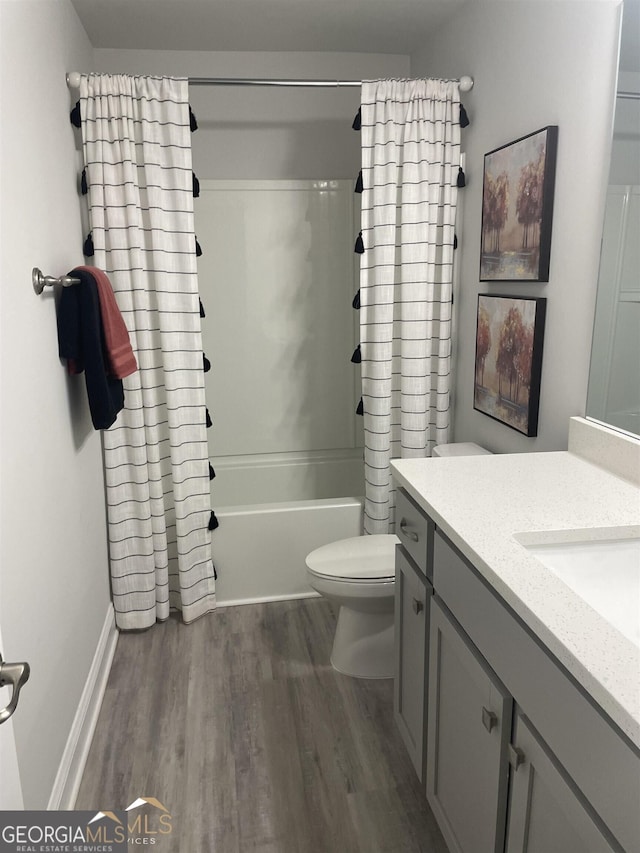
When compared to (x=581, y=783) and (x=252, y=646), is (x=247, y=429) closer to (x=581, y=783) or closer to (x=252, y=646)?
(x=252, y=646)

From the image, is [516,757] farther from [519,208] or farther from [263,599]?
[263,599]

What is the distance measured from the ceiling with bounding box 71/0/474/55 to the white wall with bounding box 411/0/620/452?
25 centimetres

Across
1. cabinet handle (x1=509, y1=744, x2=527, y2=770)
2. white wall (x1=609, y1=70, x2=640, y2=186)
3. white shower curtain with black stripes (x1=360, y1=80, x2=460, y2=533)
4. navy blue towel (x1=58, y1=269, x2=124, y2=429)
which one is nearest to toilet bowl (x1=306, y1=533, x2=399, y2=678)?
white shower curtain with black stripes (x1=360, y1=80, x2=460, y2=533)

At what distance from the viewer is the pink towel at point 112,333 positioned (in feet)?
6.82

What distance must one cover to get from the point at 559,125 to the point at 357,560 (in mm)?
1567

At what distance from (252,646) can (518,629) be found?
1685 millimetres

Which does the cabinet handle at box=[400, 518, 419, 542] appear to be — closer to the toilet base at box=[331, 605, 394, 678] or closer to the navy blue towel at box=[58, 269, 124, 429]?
the toilet base at box=[331, 605, 394, 678]

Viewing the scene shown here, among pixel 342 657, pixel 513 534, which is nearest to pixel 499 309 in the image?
pixel 513 534

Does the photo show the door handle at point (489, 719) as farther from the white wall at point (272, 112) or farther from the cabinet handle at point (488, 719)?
the white wall at point (272, 112)

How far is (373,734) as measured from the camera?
2094 millimetres

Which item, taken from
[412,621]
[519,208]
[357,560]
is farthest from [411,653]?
[519,208]

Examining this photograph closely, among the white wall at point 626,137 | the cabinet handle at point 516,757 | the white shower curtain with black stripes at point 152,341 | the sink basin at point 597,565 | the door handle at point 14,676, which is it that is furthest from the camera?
the white shower curtain with black stripes at point 152,341

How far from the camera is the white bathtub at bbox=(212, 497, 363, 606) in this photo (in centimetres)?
285

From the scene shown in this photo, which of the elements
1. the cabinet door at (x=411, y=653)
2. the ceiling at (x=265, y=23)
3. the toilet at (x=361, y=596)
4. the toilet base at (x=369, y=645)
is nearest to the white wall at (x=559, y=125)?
the ceiling at (x=265, y=23)
